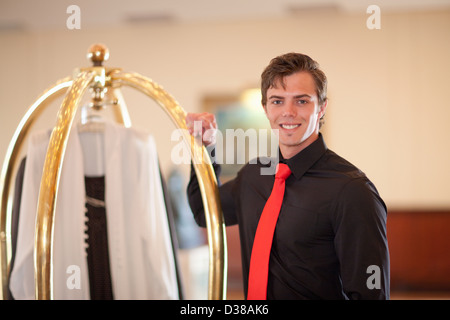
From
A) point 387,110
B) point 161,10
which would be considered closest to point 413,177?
point 387,110

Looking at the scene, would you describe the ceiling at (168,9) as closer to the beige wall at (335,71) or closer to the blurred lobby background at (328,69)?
the blurred lobby background at (328,69)

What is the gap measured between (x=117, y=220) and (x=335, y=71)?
430cm

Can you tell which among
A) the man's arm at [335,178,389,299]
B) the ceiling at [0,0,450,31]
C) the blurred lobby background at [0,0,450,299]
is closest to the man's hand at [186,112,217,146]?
the man's arm at [335,178,389,299]

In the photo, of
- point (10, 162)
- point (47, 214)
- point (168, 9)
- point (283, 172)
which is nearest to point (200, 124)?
point (283, 172)

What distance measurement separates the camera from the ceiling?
204 inches

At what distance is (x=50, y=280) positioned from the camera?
1.38 meters

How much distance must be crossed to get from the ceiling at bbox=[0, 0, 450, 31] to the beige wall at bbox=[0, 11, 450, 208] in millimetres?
150

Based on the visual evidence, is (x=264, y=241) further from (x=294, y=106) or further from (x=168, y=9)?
(x=168, y=9)

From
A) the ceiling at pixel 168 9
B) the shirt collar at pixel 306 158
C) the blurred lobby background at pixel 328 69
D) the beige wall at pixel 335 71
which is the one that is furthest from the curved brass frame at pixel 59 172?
the beige wall at pixel 335 71

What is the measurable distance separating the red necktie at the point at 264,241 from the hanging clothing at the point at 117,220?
543mm

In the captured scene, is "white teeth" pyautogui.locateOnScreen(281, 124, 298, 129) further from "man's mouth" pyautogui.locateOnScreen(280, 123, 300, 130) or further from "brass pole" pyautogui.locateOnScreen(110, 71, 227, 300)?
"brass pole" pyautogui.locateOnScreen(110, 71, 227, 300)

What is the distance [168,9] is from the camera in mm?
5672
